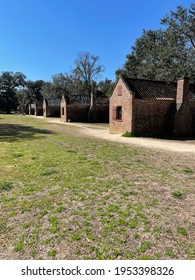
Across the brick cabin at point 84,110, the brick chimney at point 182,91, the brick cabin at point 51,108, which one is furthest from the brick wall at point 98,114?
the brick chimney at point 182,91

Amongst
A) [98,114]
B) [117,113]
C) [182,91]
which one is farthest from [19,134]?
[98,114]

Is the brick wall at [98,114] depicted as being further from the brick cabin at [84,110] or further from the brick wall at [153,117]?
the brick wall at [153,117]

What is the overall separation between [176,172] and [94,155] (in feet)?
11.1

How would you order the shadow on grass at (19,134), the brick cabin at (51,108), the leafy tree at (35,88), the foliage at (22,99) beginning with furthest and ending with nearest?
the leafy tree at (35,88) < the foliage at (22,99) < the brick cabin at (51,108) < the shadow on grass at (19,134)

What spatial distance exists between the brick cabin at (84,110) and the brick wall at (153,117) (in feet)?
58.1

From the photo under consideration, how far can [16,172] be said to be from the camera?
20.8 feet

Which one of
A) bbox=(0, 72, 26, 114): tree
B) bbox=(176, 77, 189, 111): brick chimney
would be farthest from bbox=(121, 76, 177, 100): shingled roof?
bbox=(0, 72, 26, 114): tree

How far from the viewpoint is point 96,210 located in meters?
4.11

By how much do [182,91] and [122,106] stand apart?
4.79 metres

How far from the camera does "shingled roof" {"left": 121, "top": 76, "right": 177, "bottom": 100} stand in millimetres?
16750

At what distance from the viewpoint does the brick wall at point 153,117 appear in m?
16.0

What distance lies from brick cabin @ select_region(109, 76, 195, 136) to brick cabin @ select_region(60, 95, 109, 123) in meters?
15.9
